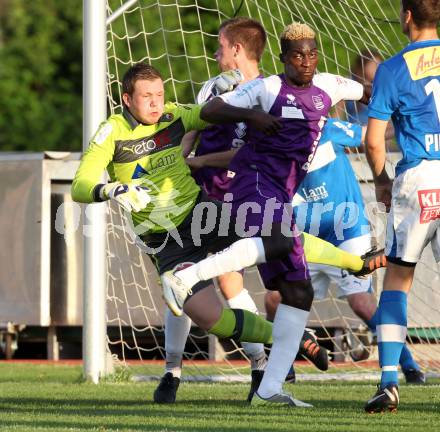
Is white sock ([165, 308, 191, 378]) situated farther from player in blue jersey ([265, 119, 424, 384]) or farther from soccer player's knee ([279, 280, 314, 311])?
player in blue jersey ([265, 119, 424, 384])

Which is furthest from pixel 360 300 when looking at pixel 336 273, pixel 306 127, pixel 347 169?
pixel 306 127

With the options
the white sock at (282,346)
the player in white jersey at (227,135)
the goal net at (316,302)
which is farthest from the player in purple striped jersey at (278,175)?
the goal net at (316,302)

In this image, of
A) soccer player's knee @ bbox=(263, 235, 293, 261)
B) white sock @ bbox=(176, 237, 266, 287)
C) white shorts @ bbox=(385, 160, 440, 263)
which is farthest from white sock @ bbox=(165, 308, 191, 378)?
white shorts @ bbox=(385, 160, 440, 263)

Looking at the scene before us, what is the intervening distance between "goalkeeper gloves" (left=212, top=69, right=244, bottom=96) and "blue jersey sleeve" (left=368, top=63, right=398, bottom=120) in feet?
3.83

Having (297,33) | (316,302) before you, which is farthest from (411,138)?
(316,302)

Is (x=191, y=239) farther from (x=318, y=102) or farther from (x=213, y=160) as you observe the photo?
(x=318, y=102)

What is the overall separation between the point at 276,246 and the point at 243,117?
2.15 ft

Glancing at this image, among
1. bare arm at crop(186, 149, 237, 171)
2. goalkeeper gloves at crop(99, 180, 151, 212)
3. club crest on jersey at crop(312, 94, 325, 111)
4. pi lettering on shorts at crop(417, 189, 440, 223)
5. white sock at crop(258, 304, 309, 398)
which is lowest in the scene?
white sock at crop(258, 304, 309, 398)

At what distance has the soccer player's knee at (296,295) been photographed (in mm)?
6320

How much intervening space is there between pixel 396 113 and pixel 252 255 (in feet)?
3.20

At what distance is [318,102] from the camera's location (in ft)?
21.1

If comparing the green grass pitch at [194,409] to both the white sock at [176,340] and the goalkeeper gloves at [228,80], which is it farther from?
the goalkeeper gloves at [228,80]

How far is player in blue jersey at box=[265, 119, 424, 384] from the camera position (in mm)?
8141

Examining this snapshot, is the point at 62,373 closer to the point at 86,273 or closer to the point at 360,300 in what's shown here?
the point at 86,273
